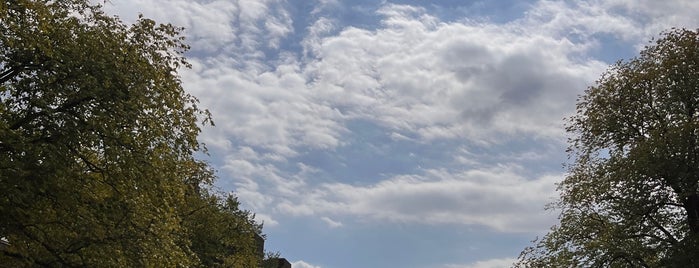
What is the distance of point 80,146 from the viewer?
64.1 ft

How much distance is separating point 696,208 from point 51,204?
A: 2818cm

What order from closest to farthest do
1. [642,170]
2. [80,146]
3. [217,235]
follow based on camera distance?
[80,146] < [642,170] < [217,235]

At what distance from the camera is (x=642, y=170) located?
3164 centimetres

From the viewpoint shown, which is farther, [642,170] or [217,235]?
[217,235]

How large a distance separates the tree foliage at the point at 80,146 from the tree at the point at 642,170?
71.9 feet

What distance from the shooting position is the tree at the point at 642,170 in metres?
31.1

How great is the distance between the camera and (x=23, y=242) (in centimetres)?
1902

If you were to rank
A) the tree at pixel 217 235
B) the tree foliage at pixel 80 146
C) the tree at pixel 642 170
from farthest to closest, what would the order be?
the tree at pixel 217 235, the tree at pixel 642 170, the tree foliage at pixel 80 146

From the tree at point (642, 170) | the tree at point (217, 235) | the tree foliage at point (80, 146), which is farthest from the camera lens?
the tree at point (217, 235)

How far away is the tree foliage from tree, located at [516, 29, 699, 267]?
2190 cm

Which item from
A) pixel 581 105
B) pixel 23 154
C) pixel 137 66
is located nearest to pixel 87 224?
pixel 23 154

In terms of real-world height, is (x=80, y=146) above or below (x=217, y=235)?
below

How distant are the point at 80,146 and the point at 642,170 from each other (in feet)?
81.8

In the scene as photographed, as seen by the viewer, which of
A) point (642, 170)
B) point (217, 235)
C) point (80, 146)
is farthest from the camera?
point (217, 235)
